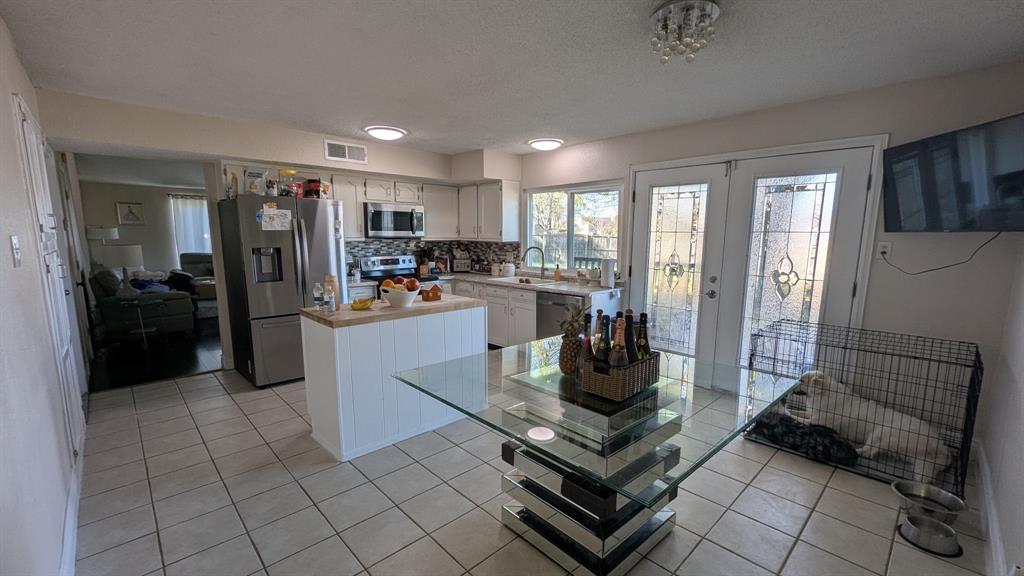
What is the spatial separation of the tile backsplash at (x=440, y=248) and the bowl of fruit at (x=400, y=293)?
247cm

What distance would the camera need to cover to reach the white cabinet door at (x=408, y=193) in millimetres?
5078

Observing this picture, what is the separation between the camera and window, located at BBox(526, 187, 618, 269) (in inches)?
177

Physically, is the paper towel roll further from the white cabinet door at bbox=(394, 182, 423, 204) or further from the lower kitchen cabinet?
the white cabinet door at bbox=(394, 182, 423, 204)

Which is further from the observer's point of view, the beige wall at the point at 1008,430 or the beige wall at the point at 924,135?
the beige wall at the point at 924,135

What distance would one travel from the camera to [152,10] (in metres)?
1.84

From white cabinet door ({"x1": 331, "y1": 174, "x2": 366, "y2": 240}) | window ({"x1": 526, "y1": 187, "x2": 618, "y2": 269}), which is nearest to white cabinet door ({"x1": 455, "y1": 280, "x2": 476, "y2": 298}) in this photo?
window ({"x1": 526, "y1": 187, "x2": 618, "y2": 269})

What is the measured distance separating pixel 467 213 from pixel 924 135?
14.3 ft

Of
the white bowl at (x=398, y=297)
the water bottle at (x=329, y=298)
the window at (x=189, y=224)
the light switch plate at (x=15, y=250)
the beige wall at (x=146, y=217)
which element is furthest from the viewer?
the window at (x=189, y=224)

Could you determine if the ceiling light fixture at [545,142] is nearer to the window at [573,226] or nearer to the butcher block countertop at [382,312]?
the window at [573,226]

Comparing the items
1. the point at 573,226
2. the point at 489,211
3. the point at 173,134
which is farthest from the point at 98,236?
the point at 573,226

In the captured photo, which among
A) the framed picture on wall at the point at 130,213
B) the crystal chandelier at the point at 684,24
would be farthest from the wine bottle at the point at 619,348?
the framed picture on wall at the point at 130,213

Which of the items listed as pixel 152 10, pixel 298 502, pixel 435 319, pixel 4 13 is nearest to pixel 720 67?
pixel 435 319

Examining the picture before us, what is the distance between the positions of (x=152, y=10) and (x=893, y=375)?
465cm

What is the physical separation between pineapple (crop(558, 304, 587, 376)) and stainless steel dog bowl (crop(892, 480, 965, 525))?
1.75 metres
